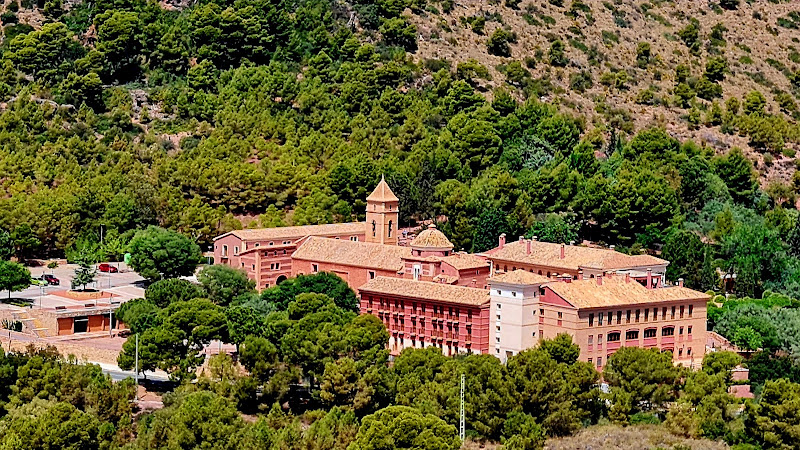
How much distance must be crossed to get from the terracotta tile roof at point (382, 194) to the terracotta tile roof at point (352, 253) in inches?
84.4

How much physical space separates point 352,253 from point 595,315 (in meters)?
12.2

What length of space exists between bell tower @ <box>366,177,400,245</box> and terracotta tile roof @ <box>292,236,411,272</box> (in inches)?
69.2

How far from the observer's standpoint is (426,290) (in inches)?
2224

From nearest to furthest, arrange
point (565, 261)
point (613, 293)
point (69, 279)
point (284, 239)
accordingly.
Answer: point (613, 293) < point (565, 261) < point (69, 279) < point (284, 239)

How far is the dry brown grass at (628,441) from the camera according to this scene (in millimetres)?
47000

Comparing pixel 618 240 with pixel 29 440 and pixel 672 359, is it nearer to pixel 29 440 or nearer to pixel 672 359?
pixel 672 359

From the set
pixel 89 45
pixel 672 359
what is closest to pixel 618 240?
pixel 672 359

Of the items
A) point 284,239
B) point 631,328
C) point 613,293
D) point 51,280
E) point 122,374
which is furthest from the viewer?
point 284,239

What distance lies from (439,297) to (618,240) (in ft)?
51.9

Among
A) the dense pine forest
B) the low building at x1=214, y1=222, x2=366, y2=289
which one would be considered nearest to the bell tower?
the low building at x1=214, y1=222, x2=366, y2=289

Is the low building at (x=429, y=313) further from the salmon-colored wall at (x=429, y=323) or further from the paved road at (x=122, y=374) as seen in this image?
the paved road at (x=122, y=374)

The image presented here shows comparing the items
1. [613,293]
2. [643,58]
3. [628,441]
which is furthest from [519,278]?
[643,58]

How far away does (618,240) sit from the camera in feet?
228

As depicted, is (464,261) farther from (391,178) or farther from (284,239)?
(391,178)
